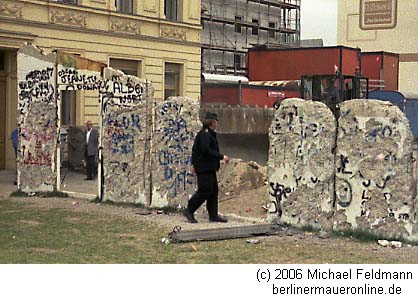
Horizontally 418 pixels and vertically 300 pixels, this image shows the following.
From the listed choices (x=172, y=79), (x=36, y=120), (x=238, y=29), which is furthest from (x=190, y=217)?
(x=238, y=29)

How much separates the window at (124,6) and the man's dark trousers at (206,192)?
14504mm

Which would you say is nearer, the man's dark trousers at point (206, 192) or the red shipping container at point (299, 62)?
the man's dark trousers at point (206, 192)

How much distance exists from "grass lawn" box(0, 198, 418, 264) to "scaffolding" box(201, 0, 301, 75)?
1292 inches

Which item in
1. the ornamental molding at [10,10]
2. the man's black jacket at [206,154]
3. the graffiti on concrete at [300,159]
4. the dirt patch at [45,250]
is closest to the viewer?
the dirt patch at [45,250]

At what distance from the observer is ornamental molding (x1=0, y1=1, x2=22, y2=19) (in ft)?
69.2

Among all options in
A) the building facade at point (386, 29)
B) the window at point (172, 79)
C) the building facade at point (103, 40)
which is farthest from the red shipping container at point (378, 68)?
the building facade at point (386, 29)

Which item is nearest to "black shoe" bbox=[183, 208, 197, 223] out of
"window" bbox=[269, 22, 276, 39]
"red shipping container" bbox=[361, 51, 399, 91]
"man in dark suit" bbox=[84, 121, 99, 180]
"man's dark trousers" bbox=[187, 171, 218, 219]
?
"man's dark trousers" bbox=[187, 171, 218, 219]

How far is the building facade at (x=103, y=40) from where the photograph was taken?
72.0ft

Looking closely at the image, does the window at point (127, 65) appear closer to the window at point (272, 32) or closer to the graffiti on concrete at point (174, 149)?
the graffiti on concrete at point (174, 149)

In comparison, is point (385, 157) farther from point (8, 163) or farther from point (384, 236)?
point (8, 163)

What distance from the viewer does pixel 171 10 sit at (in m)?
27.5

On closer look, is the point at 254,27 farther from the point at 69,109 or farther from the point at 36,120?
the point at 36,120

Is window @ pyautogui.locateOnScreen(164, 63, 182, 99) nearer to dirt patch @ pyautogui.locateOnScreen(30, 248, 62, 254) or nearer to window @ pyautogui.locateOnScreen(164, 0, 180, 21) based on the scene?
window @ pyautogui.locateOnScreen(164, 0, 180, 21)

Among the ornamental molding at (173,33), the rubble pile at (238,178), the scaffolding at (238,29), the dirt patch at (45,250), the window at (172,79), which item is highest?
the scaffolding at (238,29)
